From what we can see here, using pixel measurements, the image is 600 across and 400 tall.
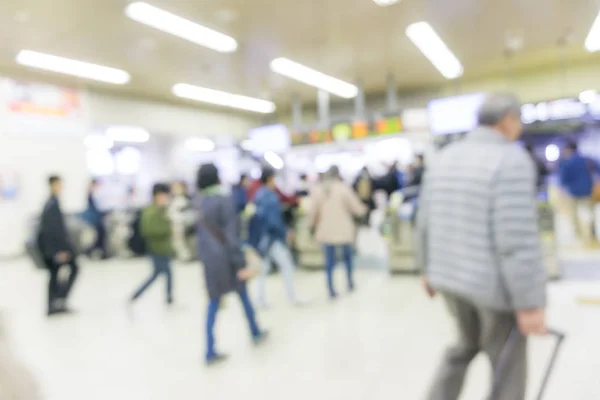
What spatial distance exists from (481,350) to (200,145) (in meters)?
14.6

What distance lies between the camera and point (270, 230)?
5.15m

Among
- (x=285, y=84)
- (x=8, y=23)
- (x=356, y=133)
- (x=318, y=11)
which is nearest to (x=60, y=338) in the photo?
(x=8, y=23)

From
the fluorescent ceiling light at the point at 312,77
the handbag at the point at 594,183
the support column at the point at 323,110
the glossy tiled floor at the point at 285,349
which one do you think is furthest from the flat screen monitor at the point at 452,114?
the glossy tiled floor at the point at 285,349

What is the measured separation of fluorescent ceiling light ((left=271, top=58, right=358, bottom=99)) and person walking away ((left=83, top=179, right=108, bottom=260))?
4.37 m

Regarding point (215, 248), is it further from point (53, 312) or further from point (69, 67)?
point (69, 67)

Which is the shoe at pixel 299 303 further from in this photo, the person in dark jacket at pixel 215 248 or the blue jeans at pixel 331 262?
the person in dark jacket at pixel 215 248

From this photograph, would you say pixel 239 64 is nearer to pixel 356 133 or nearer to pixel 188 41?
pixel 188 41

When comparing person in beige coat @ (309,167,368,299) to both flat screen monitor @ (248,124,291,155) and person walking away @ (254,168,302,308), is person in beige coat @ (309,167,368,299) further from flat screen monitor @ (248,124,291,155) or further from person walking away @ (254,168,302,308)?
flat screen monitor @ (248,124,291,155)

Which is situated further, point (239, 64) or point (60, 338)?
point (239, 64)

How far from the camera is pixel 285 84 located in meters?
12.0

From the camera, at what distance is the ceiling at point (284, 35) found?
663 centimetres

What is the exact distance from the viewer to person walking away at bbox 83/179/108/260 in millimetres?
9484

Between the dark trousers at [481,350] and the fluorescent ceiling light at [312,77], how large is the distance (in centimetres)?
818

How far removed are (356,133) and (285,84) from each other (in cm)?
231
